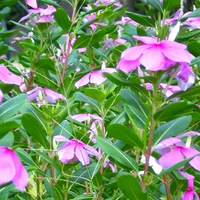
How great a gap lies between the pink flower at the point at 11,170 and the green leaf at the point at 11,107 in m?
0.21

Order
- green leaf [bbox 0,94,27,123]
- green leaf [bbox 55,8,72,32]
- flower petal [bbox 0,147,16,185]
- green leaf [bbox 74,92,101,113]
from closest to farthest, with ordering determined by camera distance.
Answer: flower petal [bbox 0,147,16,185] → green leaf [bbox 0,94,27,123] → green leaf [bbox 74,92,101,113] → green leaf [bbox 55,8,72,32]

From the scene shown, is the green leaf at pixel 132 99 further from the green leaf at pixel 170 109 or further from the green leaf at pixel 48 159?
the green leaf at pixel 48 159

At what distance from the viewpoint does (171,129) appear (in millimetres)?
940

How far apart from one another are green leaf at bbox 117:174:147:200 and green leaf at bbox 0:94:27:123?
0.28 metres

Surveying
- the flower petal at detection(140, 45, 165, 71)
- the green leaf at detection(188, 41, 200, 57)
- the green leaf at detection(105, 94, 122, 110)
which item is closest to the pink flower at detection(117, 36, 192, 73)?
the flower petal at detection(140, 45, 165, 71)

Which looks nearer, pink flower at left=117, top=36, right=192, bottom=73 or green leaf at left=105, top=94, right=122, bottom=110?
pink flower at left=117, top=36, right=192, bottom=73

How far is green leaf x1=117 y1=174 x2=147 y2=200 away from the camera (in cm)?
81

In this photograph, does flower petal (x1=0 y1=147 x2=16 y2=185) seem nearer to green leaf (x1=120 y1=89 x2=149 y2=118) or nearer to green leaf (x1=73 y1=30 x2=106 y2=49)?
green leaf (x1=120 y1=89 x2=149 y2=118)

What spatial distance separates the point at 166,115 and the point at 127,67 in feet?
0.47

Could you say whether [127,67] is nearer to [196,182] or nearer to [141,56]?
[141,56]

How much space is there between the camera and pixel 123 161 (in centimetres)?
93

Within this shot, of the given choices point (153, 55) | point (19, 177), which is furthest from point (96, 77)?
point (19, 177)

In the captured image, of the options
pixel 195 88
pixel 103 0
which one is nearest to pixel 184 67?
pixel 195 88

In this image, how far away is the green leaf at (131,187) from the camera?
0.81 meters
